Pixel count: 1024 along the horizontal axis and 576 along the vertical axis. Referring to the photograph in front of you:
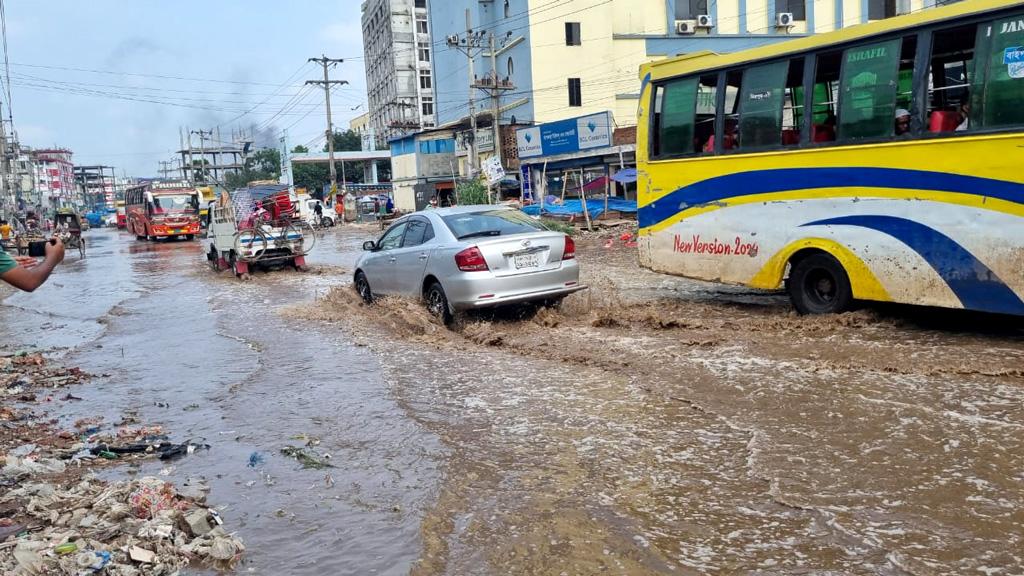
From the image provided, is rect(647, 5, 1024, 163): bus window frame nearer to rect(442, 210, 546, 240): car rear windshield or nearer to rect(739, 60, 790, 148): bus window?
rect(739, 60, 790, 148): bus window

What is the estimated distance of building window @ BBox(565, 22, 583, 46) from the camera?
46.8m

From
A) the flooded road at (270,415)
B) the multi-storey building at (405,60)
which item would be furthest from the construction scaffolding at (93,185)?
the flooded road at (270,415)

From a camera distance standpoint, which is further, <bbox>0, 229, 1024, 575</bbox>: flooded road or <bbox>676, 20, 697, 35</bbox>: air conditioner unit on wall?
<bbox>676, 20, 697, 35</bbox>: air conditioner unit on wall

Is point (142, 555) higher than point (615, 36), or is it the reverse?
point (615, 36)

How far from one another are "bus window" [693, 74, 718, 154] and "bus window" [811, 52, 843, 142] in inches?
57.6

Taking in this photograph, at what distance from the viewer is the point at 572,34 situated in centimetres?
4684

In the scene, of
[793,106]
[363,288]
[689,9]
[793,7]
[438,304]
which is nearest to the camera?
[793,106]

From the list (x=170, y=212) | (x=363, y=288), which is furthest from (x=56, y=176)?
(x=363, y=288)

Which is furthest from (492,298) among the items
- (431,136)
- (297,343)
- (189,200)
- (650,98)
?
(431,136)

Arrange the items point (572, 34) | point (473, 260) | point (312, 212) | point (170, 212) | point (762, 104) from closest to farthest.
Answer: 1. point (762, 104)
2. point (473, 260)
3. point (170, 212)
4. point (572, 34)
5. point (312, 212)

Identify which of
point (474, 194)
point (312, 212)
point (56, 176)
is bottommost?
point (312, 212)

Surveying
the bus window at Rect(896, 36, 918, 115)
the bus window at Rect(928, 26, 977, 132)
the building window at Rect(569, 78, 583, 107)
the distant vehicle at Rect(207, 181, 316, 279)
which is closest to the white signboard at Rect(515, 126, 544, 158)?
the building window at Rect(569, 78, 583, 107)

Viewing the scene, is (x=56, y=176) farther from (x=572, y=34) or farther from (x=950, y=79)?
(x=950, y=79)

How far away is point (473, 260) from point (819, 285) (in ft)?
13.4
